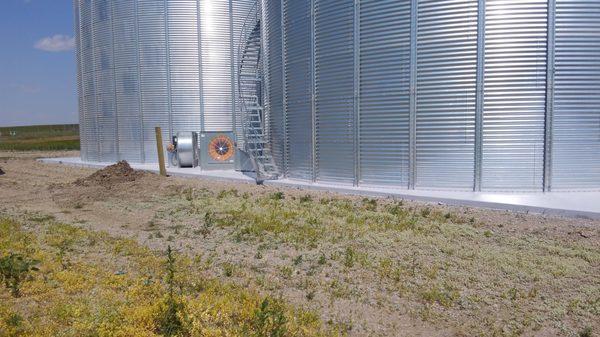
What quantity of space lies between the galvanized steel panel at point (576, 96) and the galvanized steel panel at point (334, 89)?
20.4 ft

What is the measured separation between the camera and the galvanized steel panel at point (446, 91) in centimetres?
1619

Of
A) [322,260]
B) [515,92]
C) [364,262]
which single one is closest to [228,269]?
[322,260]

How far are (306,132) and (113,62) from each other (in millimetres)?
16281

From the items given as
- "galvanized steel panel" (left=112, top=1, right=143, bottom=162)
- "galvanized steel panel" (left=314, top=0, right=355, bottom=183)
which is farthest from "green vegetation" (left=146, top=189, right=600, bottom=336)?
"galvanized steel panel" (left=112, top=1, right=143, bottom=162)

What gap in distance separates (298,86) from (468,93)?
21.5 feet

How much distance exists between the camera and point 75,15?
35219 millimetres

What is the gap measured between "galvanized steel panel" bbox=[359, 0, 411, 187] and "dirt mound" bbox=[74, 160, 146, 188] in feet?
31.1

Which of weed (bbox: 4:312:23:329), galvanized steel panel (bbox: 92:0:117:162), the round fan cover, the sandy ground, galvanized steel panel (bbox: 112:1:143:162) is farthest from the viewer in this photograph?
galvanized steel panel (bbox: 92:0:117:162)

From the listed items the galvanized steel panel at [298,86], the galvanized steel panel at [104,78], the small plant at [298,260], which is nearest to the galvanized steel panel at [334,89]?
the galvanized steel panel at [298,86]

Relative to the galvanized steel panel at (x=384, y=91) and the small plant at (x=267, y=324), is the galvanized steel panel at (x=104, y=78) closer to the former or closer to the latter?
the galvanized steel panel at (x=384, y=91)

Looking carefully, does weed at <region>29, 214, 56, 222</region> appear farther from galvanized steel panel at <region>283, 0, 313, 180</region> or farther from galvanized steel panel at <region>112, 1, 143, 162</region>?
galvanized steel panel at <region>112, 1, 143, 162</region>

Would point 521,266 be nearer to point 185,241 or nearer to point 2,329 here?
point 185,241

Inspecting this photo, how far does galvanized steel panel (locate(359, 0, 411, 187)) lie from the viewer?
56.1ft

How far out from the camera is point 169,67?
2975 centimetres
